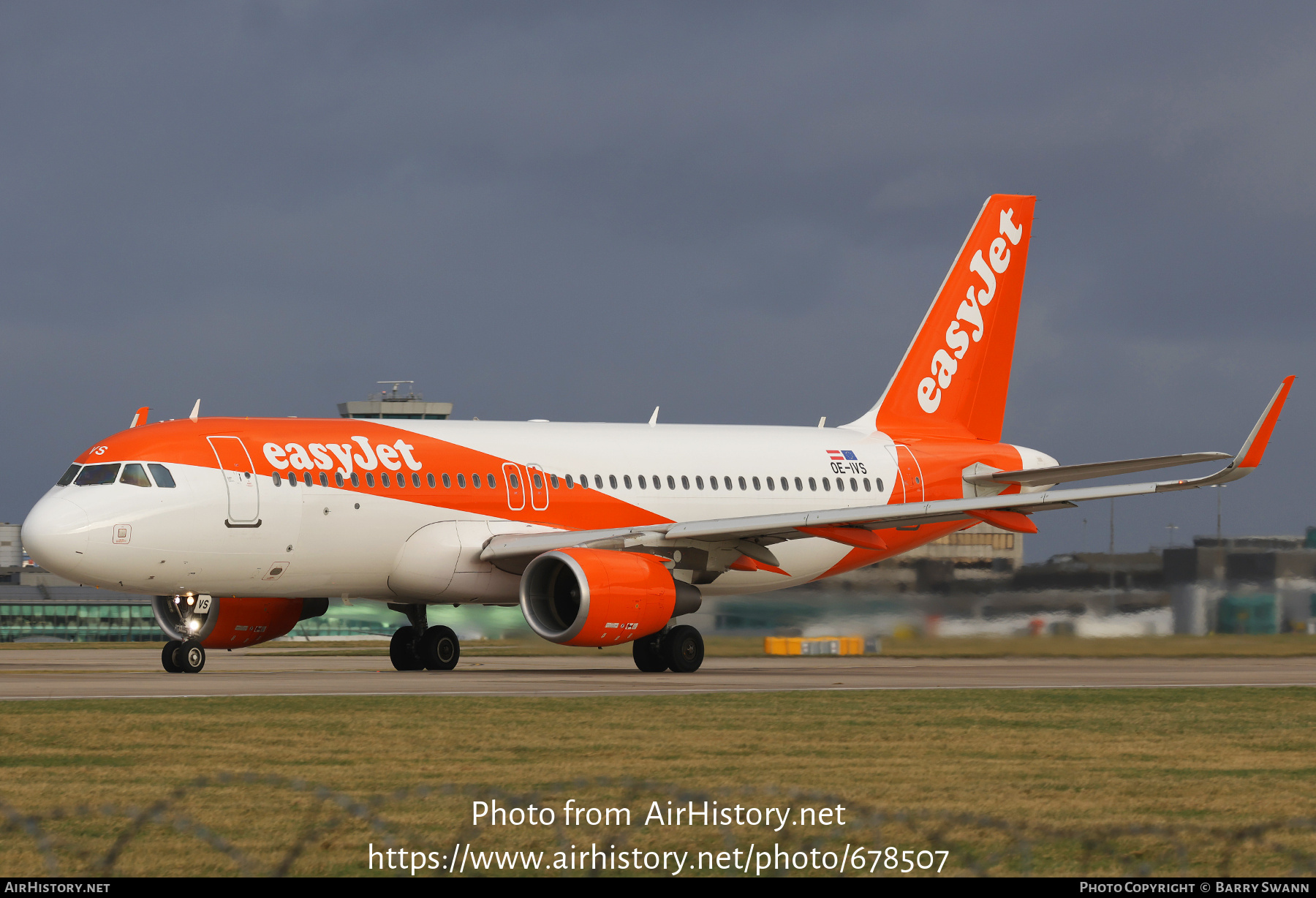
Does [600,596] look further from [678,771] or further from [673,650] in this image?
[678,771]

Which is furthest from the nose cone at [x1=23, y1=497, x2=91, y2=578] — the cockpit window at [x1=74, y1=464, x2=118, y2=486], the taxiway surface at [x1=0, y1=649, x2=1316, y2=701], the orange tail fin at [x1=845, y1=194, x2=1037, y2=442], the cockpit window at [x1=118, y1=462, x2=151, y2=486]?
the orange tail fin at [x1=845, y1=194, x2=1037, y2=442]

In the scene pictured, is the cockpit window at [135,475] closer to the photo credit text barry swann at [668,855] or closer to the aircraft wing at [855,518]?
the aircraft wing at [855,518]

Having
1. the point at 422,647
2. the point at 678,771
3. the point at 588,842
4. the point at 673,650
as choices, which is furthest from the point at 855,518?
the point at 588,842

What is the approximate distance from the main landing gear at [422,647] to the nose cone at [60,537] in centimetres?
642

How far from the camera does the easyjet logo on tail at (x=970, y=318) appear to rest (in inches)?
1432

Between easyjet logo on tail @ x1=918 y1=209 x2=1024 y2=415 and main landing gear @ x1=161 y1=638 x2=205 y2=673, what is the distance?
15.5m

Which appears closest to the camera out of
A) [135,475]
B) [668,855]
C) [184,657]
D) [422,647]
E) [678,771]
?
[668,855]

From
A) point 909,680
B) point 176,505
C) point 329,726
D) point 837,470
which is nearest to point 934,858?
point 329,726

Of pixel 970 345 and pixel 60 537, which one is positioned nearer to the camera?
pixel 60 537

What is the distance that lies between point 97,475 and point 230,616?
436 cm

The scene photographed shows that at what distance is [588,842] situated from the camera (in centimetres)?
1047

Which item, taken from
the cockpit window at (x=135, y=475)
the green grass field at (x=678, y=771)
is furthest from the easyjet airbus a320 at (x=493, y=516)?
the green grass field at (x=678, y=771)

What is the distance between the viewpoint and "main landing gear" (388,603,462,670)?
30.5 m

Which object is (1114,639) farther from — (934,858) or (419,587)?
(934,858)
